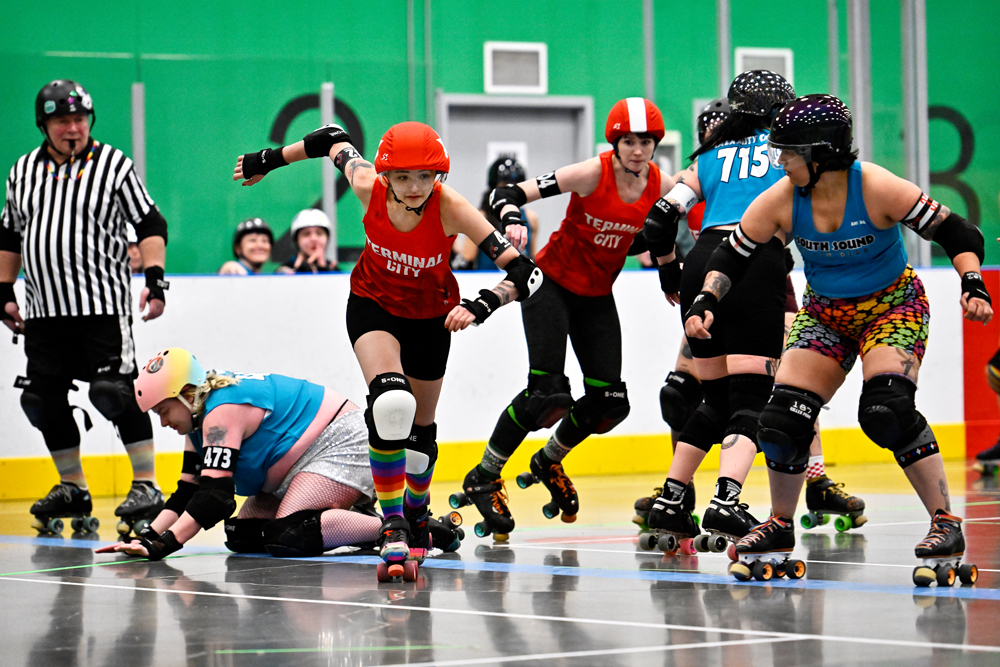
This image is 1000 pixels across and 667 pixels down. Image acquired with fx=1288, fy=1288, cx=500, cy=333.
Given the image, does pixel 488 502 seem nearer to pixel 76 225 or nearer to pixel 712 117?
pixel 712 117

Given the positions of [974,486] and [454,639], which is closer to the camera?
[454,639]

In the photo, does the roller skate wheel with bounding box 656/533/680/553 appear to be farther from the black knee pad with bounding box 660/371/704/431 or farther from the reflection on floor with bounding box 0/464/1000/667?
the black knee pad with bounding box 660/371/704/431

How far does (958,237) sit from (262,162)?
7.15 ft

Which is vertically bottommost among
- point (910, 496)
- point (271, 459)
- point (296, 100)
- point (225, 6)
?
point (910, 496)

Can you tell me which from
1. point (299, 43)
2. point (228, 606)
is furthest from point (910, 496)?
point (299, 43)

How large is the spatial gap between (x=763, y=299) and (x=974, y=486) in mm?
2699

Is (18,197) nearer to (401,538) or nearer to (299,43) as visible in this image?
(401,538)

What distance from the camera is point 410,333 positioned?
3.89 m

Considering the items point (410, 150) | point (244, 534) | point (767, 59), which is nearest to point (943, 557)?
point (410, 150)

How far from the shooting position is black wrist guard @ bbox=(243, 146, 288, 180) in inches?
163

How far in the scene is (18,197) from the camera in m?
5.14

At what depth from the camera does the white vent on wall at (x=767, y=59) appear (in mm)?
10125

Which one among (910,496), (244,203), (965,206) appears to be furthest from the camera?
(965,206)

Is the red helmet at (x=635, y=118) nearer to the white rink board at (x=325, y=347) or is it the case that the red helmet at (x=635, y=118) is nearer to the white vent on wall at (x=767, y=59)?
the white rink board at (x=325, y=347)
